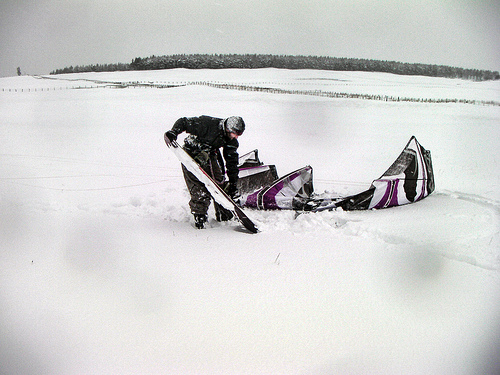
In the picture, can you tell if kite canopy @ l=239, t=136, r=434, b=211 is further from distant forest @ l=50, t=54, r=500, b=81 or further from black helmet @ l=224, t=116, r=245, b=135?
distant forest @ l=50, t=54, r=500, b=81

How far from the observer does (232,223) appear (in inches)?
170

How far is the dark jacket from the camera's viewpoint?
4133 mm

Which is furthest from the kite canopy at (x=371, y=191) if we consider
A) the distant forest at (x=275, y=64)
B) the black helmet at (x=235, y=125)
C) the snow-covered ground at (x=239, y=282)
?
the distant forest at (x=275, y=64)

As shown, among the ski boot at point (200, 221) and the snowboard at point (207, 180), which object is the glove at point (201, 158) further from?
the ski boot at point (200, 221)

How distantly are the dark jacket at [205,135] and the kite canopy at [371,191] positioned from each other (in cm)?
85

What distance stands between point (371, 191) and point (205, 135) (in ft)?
7.55

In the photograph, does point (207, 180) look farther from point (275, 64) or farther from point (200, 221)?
point (275, 64)

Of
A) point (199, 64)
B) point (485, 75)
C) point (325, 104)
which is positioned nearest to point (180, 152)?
point (325, 104)

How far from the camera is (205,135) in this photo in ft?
13.7

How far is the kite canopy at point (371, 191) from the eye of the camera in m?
4.49

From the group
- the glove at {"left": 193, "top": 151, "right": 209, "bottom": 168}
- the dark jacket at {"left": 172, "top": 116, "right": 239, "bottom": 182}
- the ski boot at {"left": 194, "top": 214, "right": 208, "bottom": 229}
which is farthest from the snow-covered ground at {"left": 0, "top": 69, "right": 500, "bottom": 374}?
the dark jacket at {"left": 172, "top": 116, "right": 239, "bottom": 182}

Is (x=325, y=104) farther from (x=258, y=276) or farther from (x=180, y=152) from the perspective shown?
(x=258, y=276)

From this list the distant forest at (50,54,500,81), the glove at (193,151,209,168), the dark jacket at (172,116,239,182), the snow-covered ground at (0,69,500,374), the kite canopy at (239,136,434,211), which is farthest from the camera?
the distant forest at (50,54,500,81)

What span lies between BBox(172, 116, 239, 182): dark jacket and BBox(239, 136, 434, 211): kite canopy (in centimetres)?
85
